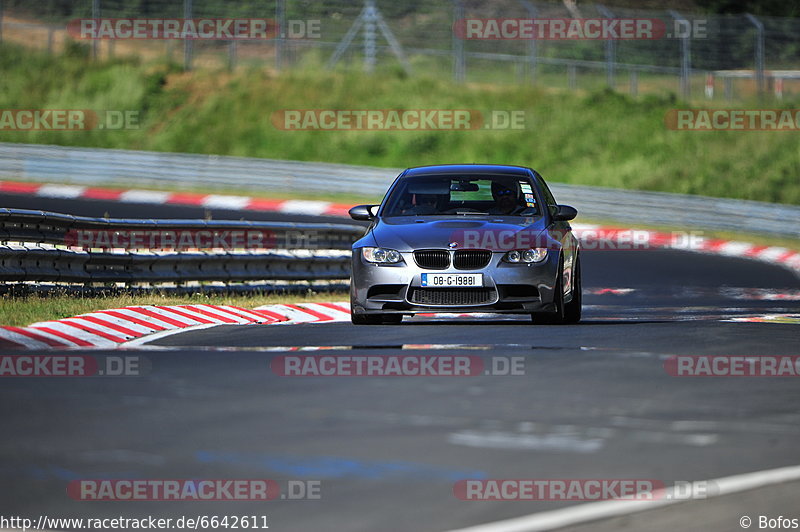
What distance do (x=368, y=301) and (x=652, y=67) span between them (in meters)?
29.2

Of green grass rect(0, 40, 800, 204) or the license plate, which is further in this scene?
green grass rect(0, 40, 800, 204)

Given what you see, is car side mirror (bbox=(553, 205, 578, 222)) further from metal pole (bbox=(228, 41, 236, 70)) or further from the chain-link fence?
metal pole (bbox=(228, 41, 236, 70))

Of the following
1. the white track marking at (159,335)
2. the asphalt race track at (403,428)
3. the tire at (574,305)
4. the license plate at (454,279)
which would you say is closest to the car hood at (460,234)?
the license plate at (454,279)

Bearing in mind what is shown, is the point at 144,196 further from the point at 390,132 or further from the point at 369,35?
the point at 390,132

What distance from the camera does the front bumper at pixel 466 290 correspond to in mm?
11883

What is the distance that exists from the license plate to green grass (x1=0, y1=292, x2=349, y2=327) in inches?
126

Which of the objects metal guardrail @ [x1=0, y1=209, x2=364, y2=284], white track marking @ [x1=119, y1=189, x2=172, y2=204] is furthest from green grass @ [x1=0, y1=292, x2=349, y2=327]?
white track marking @ [x1=119, y1=189, x2=172, y2=204]

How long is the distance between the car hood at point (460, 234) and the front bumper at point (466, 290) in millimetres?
130

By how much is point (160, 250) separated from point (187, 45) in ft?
94.9

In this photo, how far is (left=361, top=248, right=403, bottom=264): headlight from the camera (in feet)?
39.5

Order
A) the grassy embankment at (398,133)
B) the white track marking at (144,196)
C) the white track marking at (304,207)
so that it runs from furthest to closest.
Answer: the grassy embankment at (398,133), the white track marking at (144,196), the white track marking at (304,207)

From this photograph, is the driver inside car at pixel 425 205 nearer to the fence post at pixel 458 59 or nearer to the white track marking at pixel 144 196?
the white track marking at pixel 144 196

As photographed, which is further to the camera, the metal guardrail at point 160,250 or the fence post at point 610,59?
the fence post at point 610,59

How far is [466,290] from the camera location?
1188 cm
